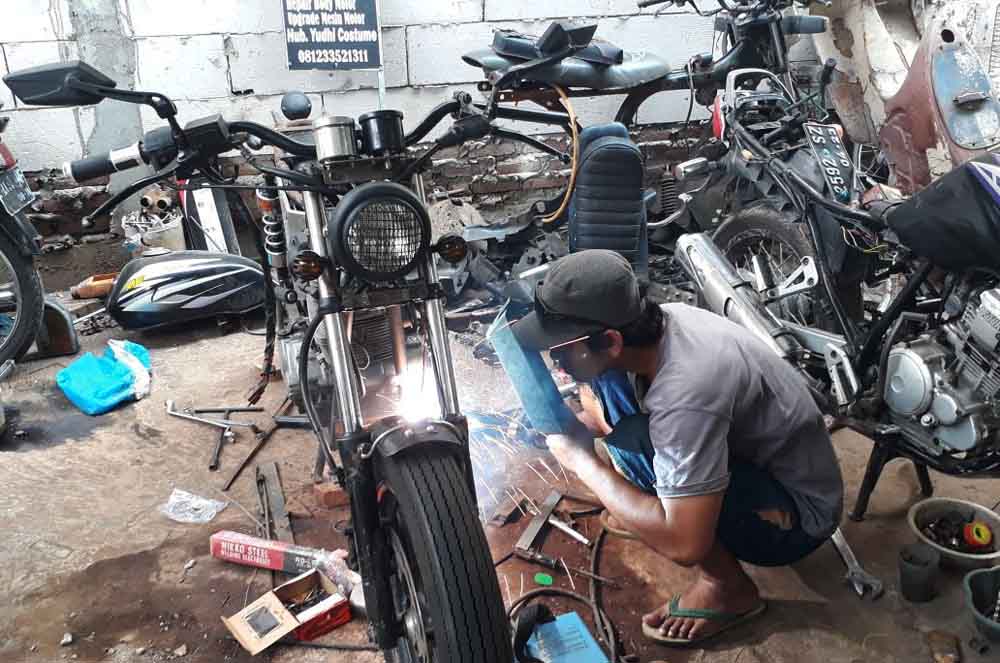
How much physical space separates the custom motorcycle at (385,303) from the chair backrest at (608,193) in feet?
5.54

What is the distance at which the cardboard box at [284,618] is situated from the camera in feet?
6.76

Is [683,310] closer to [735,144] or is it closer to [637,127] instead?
[735,144]

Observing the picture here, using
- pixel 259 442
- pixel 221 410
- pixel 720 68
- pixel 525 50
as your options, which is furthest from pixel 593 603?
pixel 720 68

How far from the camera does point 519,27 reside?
570 centimetres

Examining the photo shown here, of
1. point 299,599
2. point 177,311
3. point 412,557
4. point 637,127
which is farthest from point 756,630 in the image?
point 637,127

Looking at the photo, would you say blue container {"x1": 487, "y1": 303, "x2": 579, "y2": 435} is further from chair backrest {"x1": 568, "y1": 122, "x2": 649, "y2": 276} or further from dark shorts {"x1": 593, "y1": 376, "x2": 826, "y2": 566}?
chair backrest {"x1": 568, "y1": 122, "x2": 649, "y2": 276}

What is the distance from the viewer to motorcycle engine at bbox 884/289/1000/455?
6.95 ft

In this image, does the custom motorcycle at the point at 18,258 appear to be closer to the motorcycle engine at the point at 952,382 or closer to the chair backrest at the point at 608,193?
the chair backrest at the point at 608,193

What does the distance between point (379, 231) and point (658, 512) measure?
103 centimetres

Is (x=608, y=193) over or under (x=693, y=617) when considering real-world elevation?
over

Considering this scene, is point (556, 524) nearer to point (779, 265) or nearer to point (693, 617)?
point (693, 617)

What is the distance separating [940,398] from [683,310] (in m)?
0.95

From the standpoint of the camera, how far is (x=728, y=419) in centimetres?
178

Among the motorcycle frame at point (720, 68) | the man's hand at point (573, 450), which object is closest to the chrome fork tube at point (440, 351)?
the man's hand at point (573, 450)
